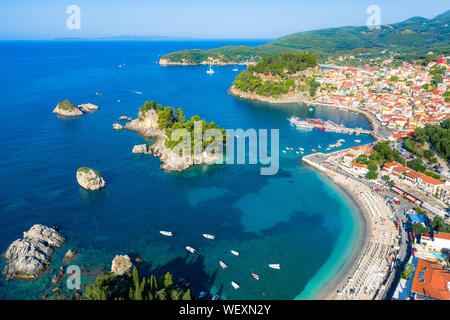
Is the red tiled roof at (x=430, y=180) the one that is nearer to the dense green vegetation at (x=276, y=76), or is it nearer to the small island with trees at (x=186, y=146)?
the small island with trees at (x=186, y=146)

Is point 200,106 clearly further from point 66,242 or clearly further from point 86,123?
point 66,242

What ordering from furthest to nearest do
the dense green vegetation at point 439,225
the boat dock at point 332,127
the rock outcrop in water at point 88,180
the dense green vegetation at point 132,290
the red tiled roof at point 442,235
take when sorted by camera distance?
the boat dock at point 332,127
the rock outcrop in water at point 88,180
the dense green vegetation at point 439,225
the red tiled roof at point 442,235
the dense green vegetation at point 132,290

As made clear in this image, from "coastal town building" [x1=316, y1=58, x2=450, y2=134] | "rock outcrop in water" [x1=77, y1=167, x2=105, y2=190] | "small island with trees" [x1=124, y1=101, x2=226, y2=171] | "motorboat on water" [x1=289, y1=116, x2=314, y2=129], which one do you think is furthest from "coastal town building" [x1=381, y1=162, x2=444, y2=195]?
"rock outcrop in water" [x1=77, y1=167, x2=105, y2=190]

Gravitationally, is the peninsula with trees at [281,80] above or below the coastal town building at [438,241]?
above

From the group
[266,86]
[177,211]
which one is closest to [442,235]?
[177,211]

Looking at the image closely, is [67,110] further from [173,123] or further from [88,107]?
[173,123]

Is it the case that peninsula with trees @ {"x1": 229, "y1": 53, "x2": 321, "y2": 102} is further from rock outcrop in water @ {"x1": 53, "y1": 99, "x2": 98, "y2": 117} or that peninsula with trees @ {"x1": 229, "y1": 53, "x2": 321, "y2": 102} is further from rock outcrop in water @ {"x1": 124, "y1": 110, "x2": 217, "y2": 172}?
rock outcrop in water @ {"x1": 53, "y1": 99, "x2": 98, "y2": 117}

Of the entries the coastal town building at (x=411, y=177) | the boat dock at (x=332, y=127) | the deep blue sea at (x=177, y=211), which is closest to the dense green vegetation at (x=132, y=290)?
the deep blue sea at (x=177, y=211)

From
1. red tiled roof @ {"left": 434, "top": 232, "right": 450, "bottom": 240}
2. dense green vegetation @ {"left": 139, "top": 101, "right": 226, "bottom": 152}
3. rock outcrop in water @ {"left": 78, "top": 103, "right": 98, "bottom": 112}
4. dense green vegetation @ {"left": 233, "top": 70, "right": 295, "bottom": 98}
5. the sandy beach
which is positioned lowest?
the sandy beach
